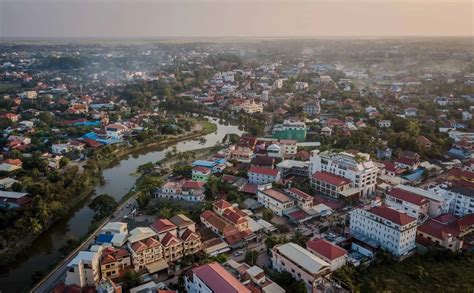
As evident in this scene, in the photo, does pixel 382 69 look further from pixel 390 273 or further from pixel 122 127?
pixel 390 273

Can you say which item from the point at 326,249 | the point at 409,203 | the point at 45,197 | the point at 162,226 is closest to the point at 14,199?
the point at 45,197

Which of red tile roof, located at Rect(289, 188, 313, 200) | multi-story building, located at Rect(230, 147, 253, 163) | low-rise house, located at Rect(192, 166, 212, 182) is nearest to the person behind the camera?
red tile roof, located at Rect(289, 188, 313, 200)

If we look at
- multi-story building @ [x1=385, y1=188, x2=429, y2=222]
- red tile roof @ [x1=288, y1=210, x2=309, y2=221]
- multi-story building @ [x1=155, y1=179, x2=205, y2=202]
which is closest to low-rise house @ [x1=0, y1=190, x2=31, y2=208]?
multi-story building @ [x1=155, y1=179, x2=205, y2=202]

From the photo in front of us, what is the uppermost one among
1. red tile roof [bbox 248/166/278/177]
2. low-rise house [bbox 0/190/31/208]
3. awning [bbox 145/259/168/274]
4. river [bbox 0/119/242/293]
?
red tile roof [bbox 248/166/278/177]

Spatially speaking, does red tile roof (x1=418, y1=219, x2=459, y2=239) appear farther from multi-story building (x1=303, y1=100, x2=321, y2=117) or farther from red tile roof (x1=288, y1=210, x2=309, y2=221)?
multi-story building (x1=303, y1=100, x2=321, y2=117)

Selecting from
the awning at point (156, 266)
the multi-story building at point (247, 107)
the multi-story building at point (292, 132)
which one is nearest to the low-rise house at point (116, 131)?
the multi-story building at point (292, 132)

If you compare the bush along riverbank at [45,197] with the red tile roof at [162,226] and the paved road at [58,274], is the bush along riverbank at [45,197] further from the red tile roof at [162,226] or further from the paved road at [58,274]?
the red tile roof at [162,226]

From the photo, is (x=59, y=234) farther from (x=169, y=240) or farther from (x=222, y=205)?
(x=222, y=205)
